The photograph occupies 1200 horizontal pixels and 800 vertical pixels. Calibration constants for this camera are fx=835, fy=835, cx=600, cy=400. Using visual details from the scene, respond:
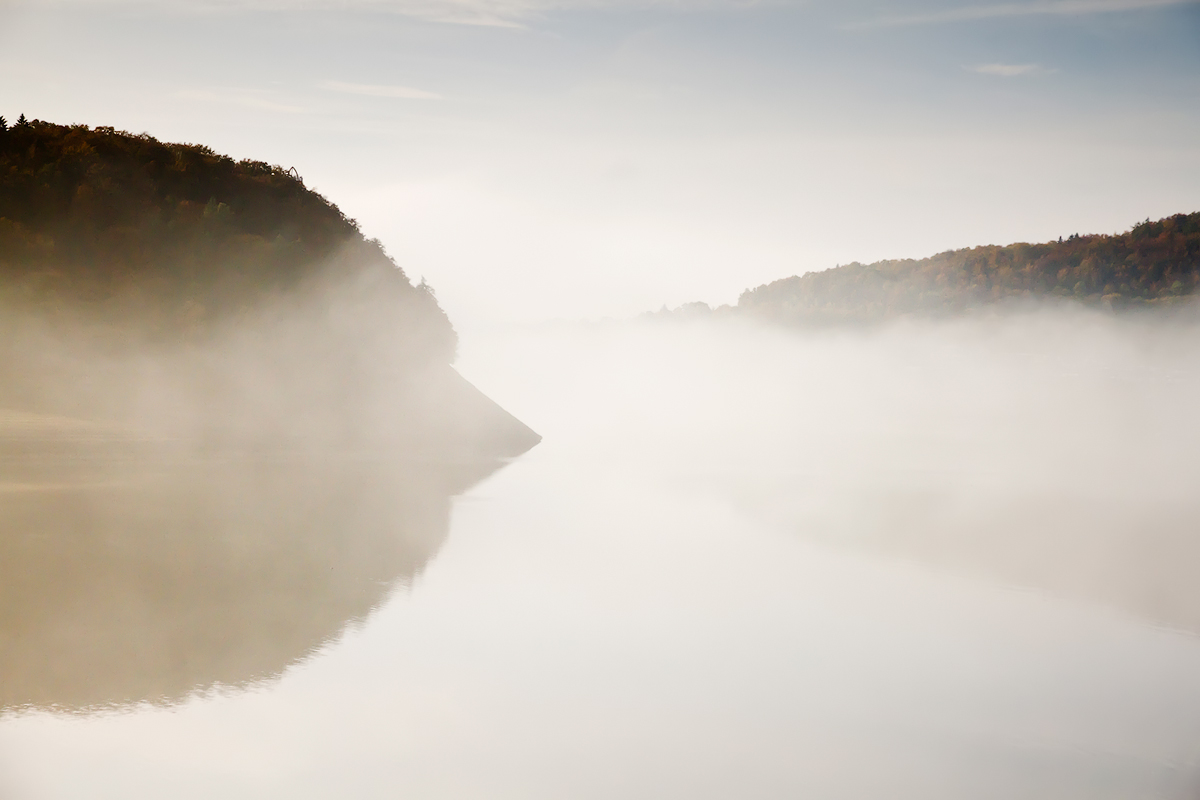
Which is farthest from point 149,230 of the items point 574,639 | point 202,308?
point 574,639

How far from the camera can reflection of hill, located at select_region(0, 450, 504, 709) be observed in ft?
27.3

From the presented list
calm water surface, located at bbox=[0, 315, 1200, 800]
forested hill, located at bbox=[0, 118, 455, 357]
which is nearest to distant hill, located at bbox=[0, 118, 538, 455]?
forested hill, located at bbox=[0, 118, 455, 357]

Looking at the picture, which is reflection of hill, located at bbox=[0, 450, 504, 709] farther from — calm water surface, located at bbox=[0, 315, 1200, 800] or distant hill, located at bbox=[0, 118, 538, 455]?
distant hill, located at bbox=[0, 118, 538, 455]

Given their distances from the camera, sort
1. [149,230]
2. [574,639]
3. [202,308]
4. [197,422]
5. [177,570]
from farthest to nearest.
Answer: [202,308] → [149,230] → [197,422] → [177,570] → [574,639]

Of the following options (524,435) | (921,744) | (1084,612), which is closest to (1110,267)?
(524,435)

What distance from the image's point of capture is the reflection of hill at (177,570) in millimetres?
8328

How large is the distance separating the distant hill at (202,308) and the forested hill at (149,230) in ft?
0.16

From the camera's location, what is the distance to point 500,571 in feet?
45.5

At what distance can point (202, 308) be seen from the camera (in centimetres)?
2734

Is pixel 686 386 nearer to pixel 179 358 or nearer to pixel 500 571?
pixel 179 358

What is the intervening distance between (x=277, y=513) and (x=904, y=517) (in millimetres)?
15343

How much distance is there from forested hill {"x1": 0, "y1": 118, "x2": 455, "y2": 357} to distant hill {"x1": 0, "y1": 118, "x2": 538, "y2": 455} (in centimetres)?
5

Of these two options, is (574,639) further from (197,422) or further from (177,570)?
(197,422)

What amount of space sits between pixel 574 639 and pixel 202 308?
21779mm
